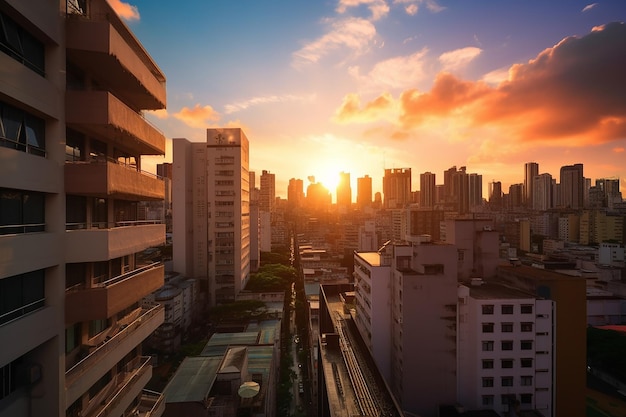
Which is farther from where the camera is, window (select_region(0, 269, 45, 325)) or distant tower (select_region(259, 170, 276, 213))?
distant tower (select_region(259, 170, 276, 213))

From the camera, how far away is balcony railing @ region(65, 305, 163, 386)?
771cm

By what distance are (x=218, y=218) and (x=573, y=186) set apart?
138m

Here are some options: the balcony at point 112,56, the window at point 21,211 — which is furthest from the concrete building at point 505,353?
the window at point 21,211

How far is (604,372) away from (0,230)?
4988 centimetres

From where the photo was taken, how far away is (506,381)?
960 inches

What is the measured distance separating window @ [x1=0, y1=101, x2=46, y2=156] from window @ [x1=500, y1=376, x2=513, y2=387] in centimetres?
3008

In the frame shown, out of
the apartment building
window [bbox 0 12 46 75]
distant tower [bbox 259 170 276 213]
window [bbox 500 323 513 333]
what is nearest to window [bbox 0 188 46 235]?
the apartment building

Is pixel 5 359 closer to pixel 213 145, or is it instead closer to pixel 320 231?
pixel 213 145

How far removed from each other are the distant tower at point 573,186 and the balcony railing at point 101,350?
154 meters

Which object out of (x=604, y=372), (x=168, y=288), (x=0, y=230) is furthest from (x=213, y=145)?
(x=604, y=372)

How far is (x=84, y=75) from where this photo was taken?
29.2ft

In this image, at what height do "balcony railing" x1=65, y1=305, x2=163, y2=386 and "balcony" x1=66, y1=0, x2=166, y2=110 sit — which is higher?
"balcony" x1=66, y1=0, x2=166, y2=110

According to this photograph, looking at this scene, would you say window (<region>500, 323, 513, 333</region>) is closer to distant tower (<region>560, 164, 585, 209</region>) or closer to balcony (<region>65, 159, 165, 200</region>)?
balcony (<region>65, 159, 165, 200</region>)

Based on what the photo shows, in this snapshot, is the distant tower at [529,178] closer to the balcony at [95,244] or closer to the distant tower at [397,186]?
the distant tower at [397,186]
